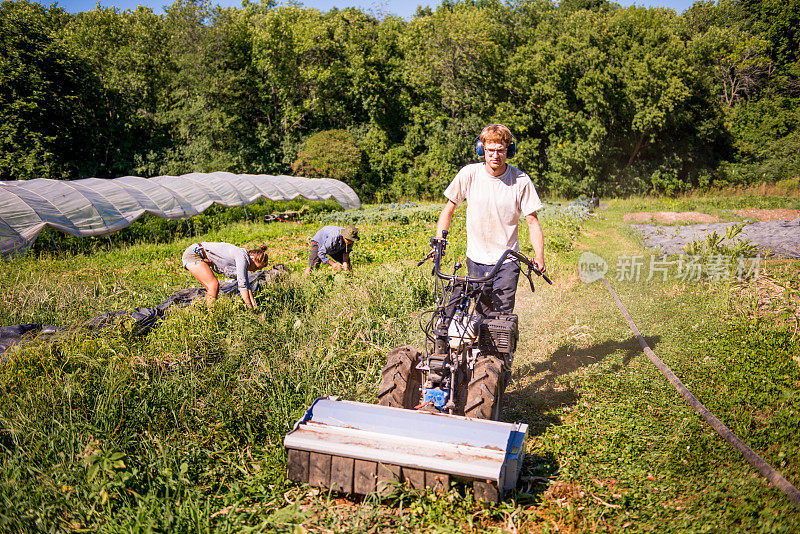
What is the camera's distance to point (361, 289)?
7629mm

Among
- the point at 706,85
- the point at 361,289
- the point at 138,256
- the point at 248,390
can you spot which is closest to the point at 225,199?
the point at 138,256

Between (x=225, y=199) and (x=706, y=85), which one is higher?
(x=706, y=85)

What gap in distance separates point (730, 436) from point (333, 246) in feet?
22.6

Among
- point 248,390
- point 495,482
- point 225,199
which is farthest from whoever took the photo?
point 225,199

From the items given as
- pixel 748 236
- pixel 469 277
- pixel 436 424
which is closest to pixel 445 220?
pixel 469 277

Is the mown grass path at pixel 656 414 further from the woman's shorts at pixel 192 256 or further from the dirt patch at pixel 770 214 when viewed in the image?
the dirt patch at pixel 770 214

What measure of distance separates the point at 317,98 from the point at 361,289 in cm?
3331

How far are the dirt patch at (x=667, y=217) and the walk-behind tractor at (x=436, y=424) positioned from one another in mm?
17396

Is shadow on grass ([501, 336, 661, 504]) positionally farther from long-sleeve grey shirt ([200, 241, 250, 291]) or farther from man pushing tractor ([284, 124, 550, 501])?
long-sleeve grey shirt ([200, 241, 250, 291])

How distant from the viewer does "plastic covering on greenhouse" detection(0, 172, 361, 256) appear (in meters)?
14.4

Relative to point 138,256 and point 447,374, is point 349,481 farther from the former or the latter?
point 138,256

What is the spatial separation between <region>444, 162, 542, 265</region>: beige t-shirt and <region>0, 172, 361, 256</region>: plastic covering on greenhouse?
44.2 ft

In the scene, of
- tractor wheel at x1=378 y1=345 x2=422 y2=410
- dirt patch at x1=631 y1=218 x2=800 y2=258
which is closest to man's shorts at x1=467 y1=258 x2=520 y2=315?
tractor wheel at x1=378 y1=345 x2=422 y2=410

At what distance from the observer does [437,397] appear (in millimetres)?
3957
